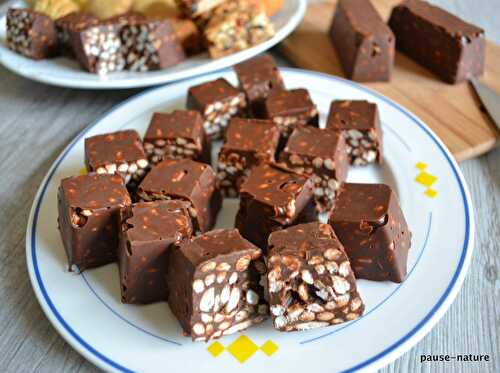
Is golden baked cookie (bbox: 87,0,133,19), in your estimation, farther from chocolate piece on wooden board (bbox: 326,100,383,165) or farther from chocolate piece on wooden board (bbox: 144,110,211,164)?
chocolate piece on wooden board (bbox: 326,100,383,165)

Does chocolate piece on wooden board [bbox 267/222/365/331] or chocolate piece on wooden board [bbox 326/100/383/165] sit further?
chocolate piece on wooden board [bbox 326/100/383/165]

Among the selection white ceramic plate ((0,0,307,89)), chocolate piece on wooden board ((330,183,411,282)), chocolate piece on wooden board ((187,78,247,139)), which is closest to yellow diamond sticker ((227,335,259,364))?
chocolate piece on wooden board ((330,183,411,282))

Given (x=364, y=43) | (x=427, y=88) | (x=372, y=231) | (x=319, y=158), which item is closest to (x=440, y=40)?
(x=427, y=88)

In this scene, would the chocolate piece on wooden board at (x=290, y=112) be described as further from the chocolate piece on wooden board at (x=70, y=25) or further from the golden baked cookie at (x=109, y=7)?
the golden baked cookie at (x=109, y=7)

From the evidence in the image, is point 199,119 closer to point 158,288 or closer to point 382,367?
point 158,288

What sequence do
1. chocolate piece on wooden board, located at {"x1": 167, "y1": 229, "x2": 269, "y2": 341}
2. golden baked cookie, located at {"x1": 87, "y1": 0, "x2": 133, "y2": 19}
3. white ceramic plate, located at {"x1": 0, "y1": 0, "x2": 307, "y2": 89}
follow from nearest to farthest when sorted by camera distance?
chocolate piece on wooden board, located at {"x1": 167, "y1": 229, "x2": 269, "y2": 341}
white ceramic plate, located at {"x1": 0, "y1": 0, "x2": 307, "y2": 89}
golden baked cookie, located at {"x1": 87, "y1": 0, "x2": 133, "y2": 19}

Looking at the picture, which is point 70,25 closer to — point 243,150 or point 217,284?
point 243,150
